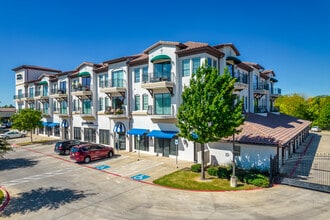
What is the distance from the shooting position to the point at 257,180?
15.6m

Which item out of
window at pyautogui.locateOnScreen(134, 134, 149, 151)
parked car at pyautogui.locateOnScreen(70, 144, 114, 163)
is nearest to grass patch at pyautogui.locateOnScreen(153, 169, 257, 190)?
window at pyautogui.locateOnScreen(134, 134, 149, 151)

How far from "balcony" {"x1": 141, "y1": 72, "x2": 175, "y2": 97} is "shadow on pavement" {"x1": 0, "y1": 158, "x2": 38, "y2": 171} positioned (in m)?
15.5

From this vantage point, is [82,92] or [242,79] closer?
[242,79]

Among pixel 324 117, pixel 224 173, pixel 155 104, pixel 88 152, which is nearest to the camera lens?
pixel 224 173

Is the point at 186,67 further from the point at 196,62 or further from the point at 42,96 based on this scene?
the point at 42,96

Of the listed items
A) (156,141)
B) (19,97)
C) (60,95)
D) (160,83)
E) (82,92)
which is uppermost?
(19,97)

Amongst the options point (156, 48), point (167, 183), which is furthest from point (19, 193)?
point (156, 48)

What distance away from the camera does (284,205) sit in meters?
12.5

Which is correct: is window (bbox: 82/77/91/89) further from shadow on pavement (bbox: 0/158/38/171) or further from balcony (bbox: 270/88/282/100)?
balcony (bbox: 270/88/282/100)

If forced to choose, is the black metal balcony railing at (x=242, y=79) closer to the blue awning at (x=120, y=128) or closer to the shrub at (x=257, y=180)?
the shrub at (x=257, y=180)

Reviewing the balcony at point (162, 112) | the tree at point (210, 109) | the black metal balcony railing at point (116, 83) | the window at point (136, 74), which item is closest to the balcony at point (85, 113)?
the black metal balcony railing at point (116, 83)

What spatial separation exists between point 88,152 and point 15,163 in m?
8.64

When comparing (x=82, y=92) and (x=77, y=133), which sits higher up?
(x=82, y=92)

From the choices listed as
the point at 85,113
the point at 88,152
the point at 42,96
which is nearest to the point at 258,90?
the point at 88,152
